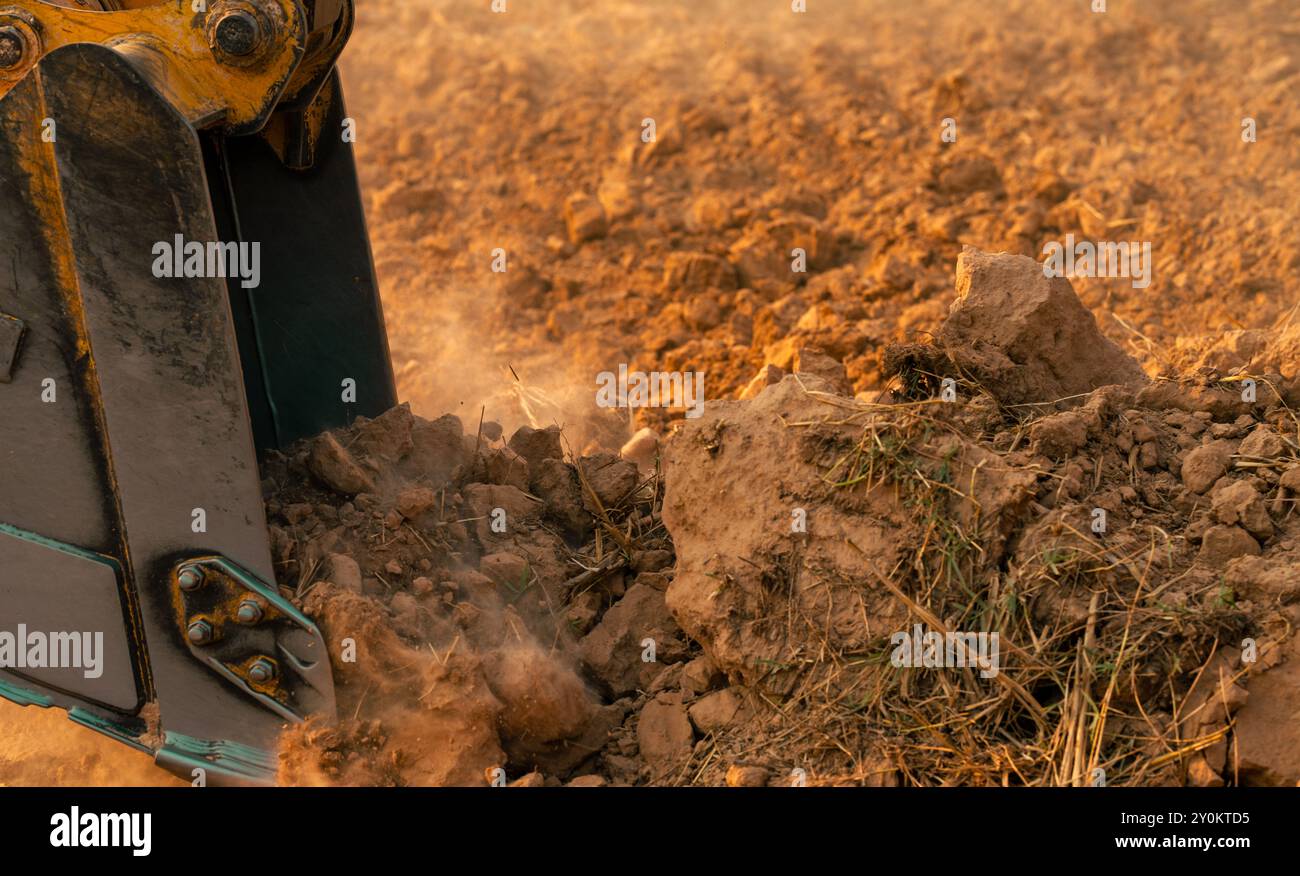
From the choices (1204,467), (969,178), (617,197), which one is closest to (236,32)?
(1204,467)

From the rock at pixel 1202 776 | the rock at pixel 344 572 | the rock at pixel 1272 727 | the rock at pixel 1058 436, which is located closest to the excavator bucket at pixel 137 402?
the rock at pixel 344 572

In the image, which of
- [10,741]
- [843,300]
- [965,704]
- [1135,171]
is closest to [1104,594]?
[965,704]

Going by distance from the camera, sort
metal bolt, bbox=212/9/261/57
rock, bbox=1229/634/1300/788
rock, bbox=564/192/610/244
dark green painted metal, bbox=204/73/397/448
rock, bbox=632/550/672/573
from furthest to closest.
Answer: rock, bbox=564/192/610/244, dark green painted metal, bbox=204/73/397/448, rock, bbox=632/550/672/573, metal bolt, bbox=212/9/261/57, rock, bbox=1229/634/1300/788

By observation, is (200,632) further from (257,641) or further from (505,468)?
(505,468)

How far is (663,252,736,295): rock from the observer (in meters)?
6.66

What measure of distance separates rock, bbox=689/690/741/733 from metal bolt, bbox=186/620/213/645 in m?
1.10

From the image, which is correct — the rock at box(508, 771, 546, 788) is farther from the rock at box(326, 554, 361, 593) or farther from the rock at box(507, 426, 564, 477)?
the rock at box(507, 426, 564, 477)

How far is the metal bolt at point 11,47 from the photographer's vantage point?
3.26 meters

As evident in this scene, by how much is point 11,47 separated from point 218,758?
5.41 ft

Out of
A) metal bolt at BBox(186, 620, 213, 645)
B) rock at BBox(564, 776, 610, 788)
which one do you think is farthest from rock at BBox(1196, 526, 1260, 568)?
metal bolt at BBox(186, 620, 213, 645)

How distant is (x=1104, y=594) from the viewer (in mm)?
3180

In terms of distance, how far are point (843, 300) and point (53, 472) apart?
3919mm

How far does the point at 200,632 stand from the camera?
10.6 feet

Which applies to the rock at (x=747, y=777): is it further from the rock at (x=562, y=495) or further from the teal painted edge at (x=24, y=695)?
the teal painted edge at (x=24, y=695)
